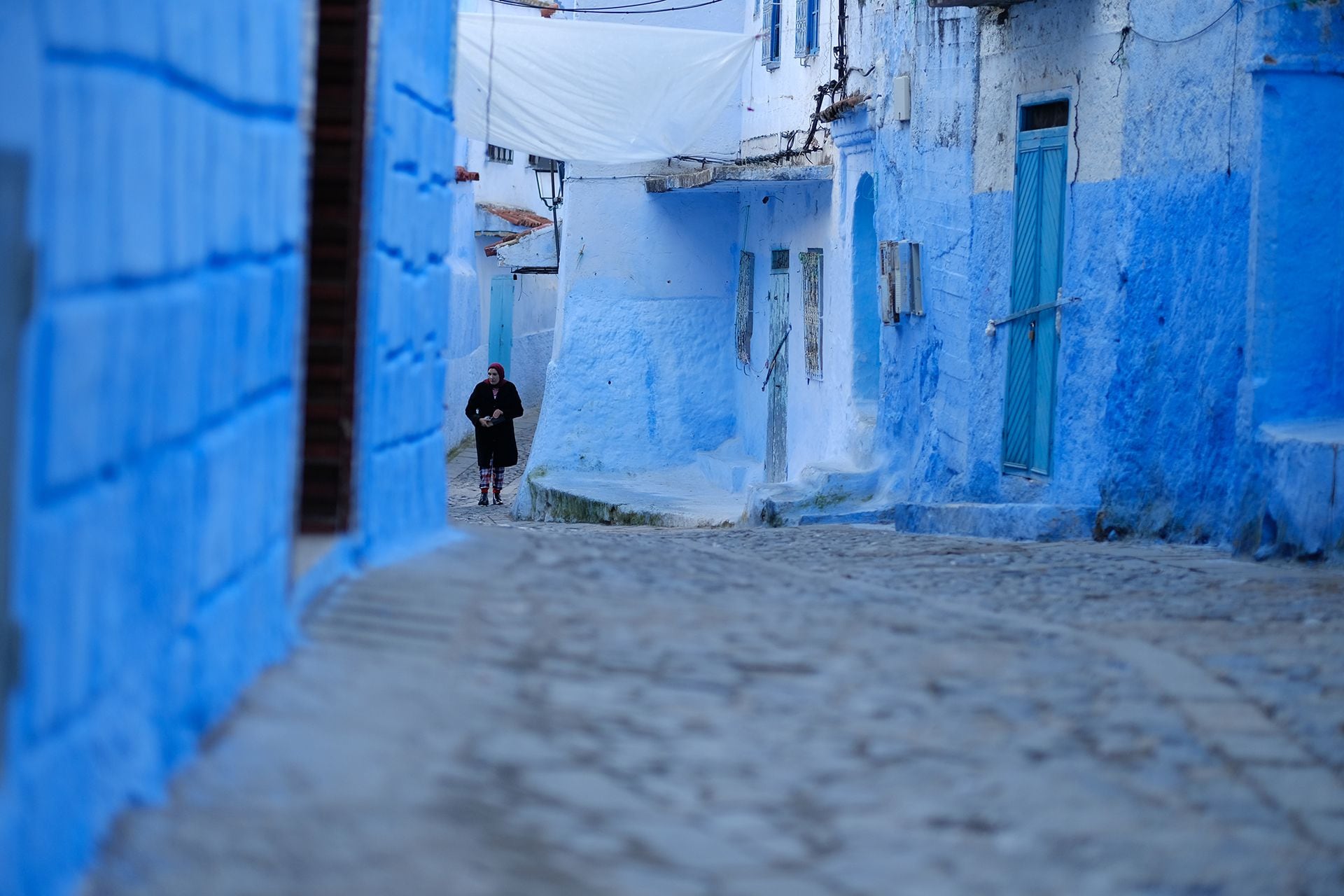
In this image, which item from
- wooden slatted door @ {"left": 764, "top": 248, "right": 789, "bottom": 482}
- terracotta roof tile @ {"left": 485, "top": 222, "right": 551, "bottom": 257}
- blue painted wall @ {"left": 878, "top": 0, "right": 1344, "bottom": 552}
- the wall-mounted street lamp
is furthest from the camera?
terracotta roof tile @ {"left": 485, "top": 222, "right": 551, "bottom": 257}

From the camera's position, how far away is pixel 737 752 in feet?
14.2

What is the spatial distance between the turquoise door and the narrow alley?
2494 centimetres

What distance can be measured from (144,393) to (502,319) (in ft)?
95.0

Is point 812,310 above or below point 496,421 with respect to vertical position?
above

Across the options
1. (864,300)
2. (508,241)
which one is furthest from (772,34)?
(508,241)

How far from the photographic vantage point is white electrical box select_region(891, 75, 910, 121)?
1317 centimetres

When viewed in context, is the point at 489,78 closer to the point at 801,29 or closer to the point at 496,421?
the point at 801,29

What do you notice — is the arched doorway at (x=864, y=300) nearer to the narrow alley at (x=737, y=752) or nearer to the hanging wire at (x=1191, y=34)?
the hanging wire at (x=1191, y=34)

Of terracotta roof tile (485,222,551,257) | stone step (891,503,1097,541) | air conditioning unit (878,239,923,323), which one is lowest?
stone step (891,503,1097,541)

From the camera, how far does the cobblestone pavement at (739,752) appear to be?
3.28 metres

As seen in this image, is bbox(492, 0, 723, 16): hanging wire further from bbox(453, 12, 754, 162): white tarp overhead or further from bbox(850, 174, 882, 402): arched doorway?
bbox(850, 174, 882, 402): arched doorway

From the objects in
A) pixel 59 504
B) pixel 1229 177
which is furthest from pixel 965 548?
pixel 59 504

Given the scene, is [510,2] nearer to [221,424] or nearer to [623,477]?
[623,477]

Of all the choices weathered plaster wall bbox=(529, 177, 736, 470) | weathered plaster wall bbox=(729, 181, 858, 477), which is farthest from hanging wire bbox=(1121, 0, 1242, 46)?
weathered plaster wall bbox=(529, 177, 736, 470)
